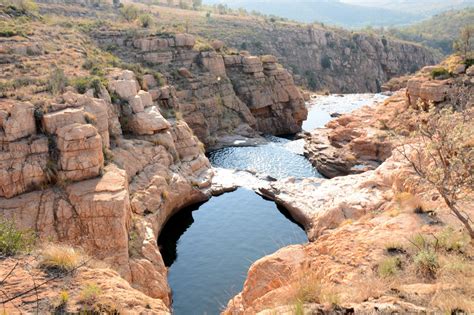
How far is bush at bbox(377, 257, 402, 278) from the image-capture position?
9312mm

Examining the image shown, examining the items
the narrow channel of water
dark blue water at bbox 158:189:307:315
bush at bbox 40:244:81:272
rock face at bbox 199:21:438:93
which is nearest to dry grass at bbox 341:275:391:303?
bush at bbox 40:244:81:272

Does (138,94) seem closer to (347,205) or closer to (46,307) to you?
(347,205)

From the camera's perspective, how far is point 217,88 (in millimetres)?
42156

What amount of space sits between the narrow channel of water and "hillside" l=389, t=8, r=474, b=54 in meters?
106

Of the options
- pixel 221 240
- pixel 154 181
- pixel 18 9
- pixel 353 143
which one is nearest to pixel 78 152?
pixel 154 181

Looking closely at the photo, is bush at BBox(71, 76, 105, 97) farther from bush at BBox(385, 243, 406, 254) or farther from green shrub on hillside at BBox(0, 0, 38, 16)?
bush at BBox(385, 243, 406, 254)

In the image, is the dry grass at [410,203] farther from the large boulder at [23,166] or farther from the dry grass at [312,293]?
the large boulder at [23,166]

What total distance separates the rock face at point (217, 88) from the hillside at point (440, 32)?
87.8m

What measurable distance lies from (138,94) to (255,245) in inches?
474

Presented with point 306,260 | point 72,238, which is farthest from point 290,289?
point 72,238

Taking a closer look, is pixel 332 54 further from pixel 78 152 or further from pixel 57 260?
pixel 57 260

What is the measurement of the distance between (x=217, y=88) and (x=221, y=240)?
23.6m

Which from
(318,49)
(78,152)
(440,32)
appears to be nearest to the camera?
(78,152)

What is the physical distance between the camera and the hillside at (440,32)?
392 ft
